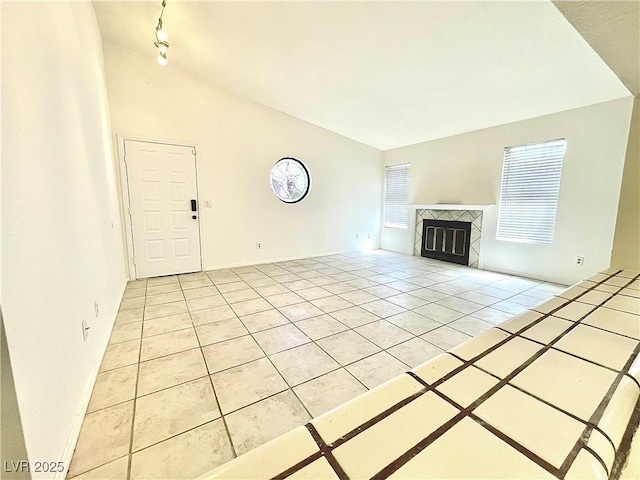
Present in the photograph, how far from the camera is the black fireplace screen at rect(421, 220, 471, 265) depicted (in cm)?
481

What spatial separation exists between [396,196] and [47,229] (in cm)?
580

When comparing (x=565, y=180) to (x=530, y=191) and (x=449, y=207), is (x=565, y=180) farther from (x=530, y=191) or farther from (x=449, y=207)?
(x=449, y=207)

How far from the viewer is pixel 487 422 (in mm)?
395

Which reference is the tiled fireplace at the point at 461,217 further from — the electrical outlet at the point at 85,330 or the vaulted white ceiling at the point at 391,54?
the electrical outlet at the point at 85,330

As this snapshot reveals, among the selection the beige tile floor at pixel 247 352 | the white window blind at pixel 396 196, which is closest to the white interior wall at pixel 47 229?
the beige tile floor at pixel 247 352

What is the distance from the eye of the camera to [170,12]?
285 cm

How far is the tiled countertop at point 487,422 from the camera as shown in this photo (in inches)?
12.8

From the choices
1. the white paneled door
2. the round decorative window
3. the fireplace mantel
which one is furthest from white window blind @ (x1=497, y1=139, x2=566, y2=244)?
the white paneled door

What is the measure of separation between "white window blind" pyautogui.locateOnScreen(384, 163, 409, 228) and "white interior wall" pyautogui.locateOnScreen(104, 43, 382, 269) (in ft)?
0.88

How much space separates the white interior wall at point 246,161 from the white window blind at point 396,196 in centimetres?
27

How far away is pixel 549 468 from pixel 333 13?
3.16m

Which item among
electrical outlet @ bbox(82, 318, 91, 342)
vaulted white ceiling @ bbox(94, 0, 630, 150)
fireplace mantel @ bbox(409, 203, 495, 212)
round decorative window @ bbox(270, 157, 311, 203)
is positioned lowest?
electrical outlet @ bbox(82, 318, 91, 342)

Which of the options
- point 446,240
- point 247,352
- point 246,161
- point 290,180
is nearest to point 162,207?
point 246,161

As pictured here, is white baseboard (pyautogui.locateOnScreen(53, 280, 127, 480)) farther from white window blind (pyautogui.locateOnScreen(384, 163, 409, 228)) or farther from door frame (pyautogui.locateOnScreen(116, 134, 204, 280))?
→ white window blind (pyautogui.locateOnScreen(384, 163, 409, 228))
